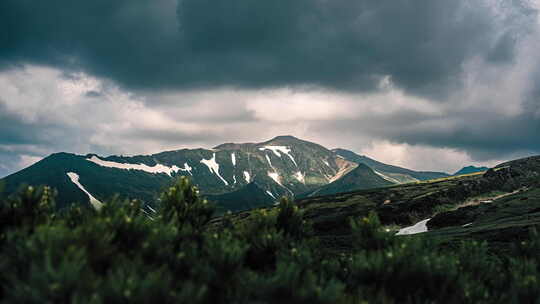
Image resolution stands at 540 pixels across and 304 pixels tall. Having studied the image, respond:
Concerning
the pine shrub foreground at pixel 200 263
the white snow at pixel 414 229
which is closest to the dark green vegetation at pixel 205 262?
the pine shrub foreground at pixel 200 263

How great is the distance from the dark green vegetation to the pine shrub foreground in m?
0.03

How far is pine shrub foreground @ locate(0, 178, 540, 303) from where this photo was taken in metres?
8.00

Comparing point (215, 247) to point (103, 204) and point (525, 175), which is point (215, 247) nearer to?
point (103, 204)

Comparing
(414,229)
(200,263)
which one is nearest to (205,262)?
(200,263)

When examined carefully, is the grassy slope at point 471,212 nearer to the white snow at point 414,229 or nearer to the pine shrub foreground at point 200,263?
the white snow at point 414,229

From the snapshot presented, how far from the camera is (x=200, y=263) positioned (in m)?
10.6

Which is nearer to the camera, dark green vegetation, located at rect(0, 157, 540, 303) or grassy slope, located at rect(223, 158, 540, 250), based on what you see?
dark green vegetation, located at rect(0, 157, 540, 303)

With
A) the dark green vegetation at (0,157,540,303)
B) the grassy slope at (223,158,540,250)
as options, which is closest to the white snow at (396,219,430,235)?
the grassy slope at (223,158,540,250)

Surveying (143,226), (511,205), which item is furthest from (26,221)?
(511,205)

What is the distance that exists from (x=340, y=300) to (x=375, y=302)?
5.55 ft

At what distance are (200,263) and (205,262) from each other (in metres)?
0.27

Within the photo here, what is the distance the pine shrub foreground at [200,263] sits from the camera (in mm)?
8000

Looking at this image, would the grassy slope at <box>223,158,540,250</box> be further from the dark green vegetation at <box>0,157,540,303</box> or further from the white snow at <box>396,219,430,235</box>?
the dark green vegetation at <box>0,157,540,303</box>

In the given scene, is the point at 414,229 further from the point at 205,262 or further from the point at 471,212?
the point at 205,262
